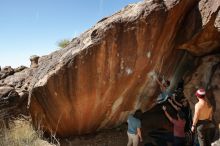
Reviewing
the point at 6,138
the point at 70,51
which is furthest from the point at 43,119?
the point at 70,51

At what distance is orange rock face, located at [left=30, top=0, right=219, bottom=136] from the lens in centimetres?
835

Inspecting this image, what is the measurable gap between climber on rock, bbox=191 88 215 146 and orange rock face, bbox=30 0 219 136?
203cm

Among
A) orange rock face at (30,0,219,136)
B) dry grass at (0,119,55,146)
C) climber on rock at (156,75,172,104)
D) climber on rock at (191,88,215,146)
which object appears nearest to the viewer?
climber on rock at (191,88,215,146)

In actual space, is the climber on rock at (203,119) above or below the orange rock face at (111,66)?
below

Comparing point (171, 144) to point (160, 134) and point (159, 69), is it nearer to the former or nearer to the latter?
point (160, 134)

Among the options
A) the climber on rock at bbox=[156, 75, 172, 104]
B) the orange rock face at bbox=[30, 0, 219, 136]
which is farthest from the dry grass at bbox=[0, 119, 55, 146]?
the climber on rock at bbox=[156, 75, 172, 104]

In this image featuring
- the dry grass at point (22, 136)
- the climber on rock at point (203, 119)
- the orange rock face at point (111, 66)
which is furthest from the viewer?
the dry grass at point (22, 136)

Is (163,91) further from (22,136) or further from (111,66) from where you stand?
(22,136)

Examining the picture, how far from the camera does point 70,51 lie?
340 inches

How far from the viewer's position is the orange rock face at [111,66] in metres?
8.35

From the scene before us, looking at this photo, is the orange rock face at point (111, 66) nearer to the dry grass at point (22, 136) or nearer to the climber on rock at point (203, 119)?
the dry grass at point (22, 136)

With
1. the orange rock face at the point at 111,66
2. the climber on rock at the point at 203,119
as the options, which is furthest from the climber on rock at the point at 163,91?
the climber on rock at the point at 203,119

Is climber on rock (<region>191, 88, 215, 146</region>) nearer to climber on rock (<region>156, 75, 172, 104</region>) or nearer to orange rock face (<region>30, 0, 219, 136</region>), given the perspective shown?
orange rock face (<region>30, 0, 219, 136</region>)

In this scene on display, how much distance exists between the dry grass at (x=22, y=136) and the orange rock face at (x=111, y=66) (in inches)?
10.5
